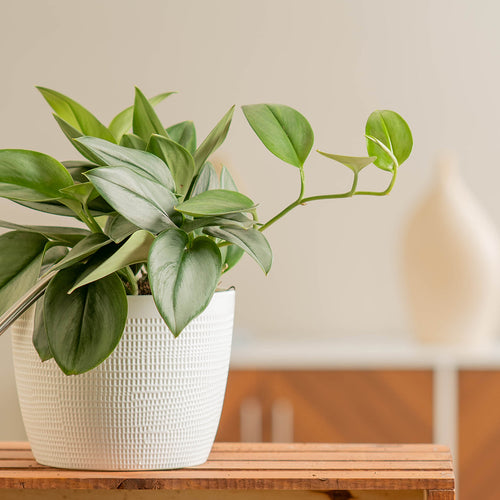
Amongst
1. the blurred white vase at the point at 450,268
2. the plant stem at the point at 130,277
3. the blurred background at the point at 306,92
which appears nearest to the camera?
the plant stem at the point at 130,277

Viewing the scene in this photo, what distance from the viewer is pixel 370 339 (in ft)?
6.91

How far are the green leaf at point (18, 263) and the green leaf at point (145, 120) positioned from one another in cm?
12

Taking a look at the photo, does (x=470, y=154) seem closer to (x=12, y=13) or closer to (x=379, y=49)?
(x=379, y=49)

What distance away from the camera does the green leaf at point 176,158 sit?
1.90 feet

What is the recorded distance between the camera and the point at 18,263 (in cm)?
61

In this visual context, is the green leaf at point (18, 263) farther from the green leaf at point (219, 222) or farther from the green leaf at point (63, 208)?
the green leaf at point (219, 222)

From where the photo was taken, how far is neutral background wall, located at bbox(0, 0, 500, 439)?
7.16 feet

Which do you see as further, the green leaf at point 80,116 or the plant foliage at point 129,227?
the green leaf at point 80,116

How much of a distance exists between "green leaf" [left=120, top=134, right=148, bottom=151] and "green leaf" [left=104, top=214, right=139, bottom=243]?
0.08 meters

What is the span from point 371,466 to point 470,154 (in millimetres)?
1757

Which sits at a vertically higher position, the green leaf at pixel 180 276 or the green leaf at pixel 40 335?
the green leaf at pixel 180 276

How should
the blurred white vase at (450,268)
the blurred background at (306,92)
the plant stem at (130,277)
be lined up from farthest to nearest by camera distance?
the blurred background at (306,92), the blurred white vase at (450,268), the plant stem at (130,277)

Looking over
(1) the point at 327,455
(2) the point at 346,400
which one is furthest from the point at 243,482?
(2) the point at 346,400

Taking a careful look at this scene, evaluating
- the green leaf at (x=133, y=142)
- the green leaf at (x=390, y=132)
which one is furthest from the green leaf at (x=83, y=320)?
the green leaf at (x=390, y=132)
